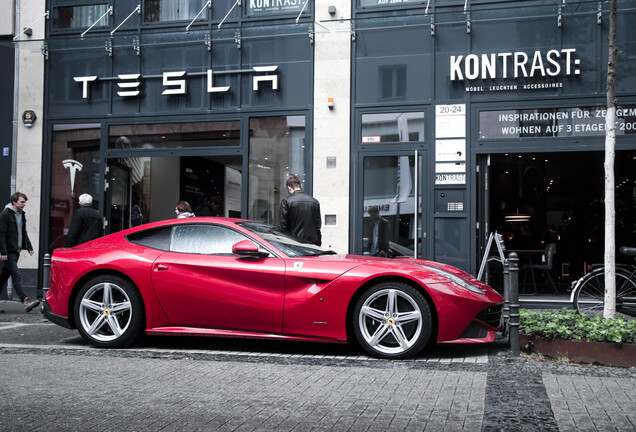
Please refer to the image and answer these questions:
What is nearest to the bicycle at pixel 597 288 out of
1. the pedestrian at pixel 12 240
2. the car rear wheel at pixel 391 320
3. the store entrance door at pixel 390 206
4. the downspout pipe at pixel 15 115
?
the store entrance door at pixel 390 206

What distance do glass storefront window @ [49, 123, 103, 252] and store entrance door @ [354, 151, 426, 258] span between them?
17.1 ft

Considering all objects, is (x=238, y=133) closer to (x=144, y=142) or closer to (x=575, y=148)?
(x=144, y=142)

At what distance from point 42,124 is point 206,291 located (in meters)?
8.03

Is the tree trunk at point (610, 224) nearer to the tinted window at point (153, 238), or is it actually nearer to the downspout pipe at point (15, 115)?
the tinted window at point (153, 238)

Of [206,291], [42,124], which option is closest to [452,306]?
[206,291]

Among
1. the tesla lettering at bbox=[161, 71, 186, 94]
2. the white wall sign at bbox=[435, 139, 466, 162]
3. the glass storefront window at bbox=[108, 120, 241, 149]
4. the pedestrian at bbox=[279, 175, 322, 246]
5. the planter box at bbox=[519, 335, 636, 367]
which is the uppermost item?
the tesla lettering at bbox=[161, 71, 186, 94]

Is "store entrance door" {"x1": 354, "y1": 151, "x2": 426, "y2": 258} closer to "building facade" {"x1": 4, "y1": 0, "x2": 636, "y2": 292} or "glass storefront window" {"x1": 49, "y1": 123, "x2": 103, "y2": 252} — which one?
"building facade" {"x1": 4, "y1": 0, "x2": 636, "y2": 292}

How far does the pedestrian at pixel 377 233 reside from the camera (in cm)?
1159

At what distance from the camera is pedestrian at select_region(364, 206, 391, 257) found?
1159 centimetres

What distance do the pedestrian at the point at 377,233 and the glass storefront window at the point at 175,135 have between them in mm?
2793

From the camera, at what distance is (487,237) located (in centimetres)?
1135

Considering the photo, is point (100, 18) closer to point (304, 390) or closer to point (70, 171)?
point (70, 171)

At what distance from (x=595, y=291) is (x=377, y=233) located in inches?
149

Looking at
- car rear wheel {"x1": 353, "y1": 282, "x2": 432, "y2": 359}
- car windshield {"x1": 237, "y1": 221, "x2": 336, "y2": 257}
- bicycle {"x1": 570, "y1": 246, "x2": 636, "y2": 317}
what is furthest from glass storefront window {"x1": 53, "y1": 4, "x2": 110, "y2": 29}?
bicycle {"x1": 570, "y1": 246, "x2": 636, "y2": 317}
